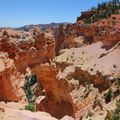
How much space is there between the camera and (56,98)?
127 feet

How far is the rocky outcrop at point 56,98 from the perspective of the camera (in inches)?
1414

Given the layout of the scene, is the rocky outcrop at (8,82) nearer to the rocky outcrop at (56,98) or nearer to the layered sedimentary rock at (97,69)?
the rocky outcrop at (56,98)

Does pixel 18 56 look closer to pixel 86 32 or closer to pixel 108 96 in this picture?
pixel 108 96

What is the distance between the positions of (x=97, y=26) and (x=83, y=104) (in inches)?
1387

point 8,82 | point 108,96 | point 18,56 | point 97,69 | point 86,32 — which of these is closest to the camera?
point 8,82

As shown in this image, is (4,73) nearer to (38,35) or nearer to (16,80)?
(16,80)

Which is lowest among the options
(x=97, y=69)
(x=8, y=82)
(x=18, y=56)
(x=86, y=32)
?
(x=97, y=69)

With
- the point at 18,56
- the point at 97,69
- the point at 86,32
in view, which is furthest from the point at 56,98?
the point at 86,32

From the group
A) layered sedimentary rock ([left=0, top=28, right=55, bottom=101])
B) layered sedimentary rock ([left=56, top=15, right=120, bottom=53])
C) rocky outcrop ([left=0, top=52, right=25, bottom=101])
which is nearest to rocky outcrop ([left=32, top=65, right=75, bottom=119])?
layered sedimentary rock ([left=0, top=28, right=55, bottom=101])

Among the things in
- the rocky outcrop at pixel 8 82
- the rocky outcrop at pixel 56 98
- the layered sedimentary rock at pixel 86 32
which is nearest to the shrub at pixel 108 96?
the rocky outcrop at pixel 56 98

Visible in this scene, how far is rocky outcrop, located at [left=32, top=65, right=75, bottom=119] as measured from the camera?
118 ft

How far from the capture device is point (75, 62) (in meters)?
46.8

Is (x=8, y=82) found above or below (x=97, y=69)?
above

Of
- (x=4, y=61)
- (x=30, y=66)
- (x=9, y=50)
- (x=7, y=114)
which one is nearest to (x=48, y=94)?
(x=30, y=66)
